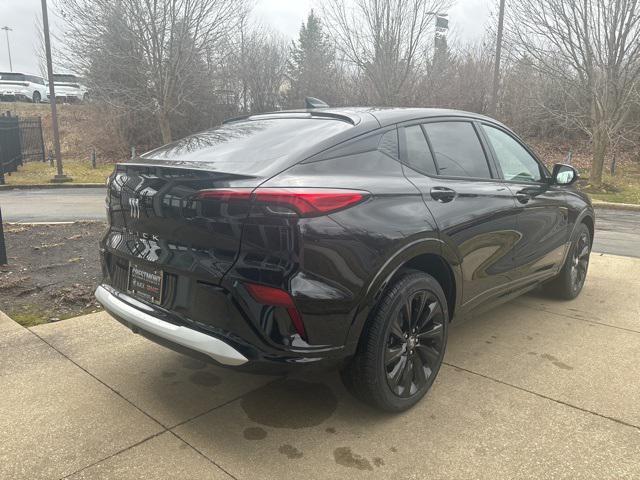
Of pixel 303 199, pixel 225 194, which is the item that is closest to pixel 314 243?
pixel 303 199

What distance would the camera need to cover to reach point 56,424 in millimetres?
2789

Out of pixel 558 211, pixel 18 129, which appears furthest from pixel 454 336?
pixel 18 129

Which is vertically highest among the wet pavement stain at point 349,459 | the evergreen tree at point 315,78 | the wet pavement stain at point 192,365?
the evergreen tree at point 315,78

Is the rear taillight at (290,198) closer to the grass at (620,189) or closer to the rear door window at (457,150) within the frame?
the rear door window at (457,150)

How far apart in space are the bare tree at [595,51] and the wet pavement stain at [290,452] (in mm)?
14846

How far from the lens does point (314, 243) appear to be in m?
2.39

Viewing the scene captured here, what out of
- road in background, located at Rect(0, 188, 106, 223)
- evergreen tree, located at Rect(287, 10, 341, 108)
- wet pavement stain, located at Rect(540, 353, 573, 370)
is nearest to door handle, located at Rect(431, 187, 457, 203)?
wet pavement stain, located at Rect(540, 353, 573, 370)

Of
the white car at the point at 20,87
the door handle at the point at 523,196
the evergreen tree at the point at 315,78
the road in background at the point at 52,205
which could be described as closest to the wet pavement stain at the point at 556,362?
the door handle at the point at 523,196

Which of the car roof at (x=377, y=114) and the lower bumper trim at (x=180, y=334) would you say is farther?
the car roof at (x=377, y=114)

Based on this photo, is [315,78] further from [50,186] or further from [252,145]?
[252,145]

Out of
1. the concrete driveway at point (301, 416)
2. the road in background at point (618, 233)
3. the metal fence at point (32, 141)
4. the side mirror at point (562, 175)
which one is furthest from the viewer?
the metal fence at point (32, 141)

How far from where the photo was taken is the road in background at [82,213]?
837cm

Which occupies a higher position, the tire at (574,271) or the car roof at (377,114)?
the car roof at (377,114)

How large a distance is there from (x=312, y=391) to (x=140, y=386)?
1.03 m
